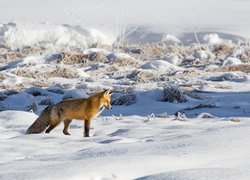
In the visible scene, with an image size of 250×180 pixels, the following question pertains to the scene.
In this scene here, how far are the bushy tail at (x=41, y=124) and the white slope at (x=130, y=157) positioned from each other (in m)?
0.57

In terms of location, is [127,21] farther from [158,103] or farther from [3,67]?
[158,103]

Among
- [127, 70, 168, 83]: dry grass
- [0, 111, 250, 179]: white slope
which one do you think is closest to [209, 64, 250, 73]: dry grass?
[127, 70, 168, 83]: dry grass

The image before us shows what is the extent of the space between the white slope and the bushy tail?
1.87 ft

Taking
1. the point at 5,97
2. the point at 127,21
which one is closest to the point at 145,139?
the point at 5,97

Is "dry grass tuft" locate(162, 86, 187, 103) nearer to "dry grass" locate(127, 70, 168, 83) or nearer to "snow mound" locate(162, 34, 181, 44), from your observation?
"dry grass" locate(127, 70, 168, 83)

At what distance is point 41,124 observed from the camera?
9555mm

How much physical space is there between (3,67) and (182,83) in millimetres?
8608

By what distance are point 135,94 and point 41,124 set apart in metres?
6.10

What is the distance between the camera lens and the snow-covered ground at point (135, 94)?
6.05 m

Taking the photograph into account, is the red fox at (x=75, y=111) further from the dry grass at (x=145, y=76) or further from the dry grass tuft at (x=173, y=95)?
the dry grass at (x=145, y=76)

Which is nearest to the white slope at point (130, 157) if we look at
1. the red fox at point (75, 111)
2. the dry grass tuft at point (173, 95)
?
the red fox at point (75, 111)

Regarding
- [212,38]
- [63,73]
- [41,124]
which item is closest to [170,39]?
[212,38]

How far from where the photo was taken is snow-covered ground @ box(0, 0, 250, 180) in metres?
6.05

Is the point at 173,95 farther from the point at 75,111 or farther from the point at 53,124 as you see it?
the point at 53,124
